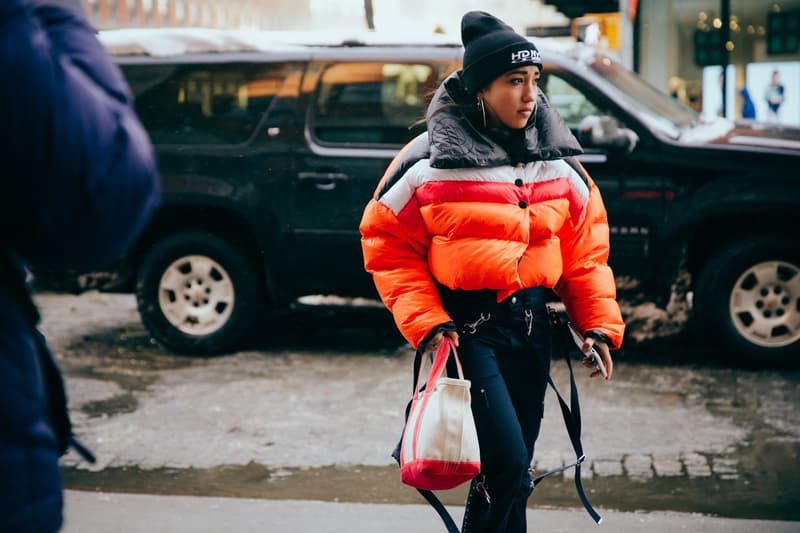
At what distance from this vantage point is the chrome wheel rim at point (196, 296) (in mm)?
7152

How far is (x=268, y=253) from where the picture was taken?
697 centimetres

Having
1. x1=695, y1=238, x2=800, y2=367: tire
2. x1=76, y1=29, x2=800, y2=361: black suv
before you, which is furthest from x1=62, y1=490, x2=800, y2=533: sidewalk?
x1=76, y1=29, x2=800, y2=361: black suv

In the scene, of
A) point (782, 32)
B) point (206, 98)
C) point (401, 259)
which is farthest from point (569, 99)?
point (782, 32)

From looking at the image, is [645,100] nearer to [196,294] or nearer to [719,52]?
[196,294]

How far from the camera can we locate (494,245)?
3098 millimetres

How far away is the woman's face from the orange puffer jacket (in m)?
0.08

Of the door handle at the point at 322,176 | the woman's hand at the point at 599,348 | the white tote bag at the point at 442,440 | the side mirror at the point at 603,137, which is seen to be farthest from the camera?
the door handle at the point at 322,176

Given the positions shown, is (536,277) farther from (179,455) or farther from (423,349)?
(179,455)

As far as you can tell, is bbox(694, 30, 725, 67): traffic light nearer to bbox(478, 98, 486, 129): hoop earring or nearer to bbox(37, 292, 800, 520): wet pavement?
bbox(37, 292, 800, 520): wet pavement

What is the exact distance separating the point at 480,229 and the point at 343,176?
3.75 metres

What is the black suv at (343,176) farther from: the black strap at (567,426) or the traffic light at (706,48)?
the traffic light at (706,48)

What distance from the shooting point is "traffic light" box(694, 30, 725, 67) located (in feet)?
56.5

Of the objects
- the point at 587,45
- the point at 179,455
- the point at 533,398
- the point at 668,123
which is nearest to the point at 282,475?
the point at 179,455

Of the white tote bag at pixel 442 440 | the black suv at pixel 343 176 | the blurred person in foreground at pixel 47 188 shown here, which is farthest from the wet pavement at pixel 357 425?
the blurred person in foreground at pixel 47 188
